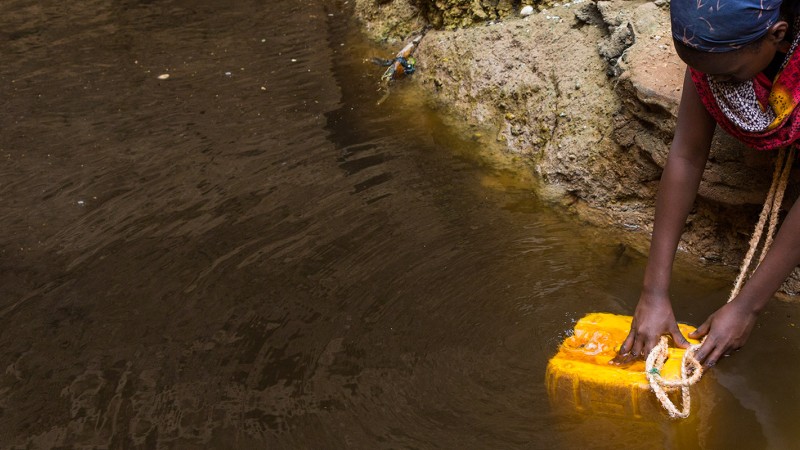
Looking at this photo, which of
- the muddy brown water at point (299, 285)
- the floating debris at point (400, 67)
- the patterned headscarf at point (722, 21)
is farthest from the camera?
the floating debris at point (400, 67)

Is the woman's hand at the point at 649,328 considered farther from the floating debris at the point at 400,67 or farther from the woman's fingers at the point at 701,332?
the floating debris at the point at 400,67

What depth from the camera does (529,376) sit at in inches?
100

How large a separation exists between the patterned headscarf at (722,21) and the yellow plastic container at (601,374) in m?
0.88

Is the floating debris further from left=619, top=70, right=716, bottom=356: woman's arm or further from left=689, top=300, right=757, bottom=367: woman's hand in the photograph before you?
left=689, top=300, right=757, bottom=367: woman's hand

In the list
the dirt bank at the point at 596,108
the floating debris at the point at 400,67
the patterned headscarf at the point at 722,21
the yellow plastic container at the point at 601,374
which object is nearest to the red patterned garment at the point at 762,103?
the patterned headscarf at the point at 722,21

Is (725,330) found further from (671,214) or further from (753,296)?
(671,214)

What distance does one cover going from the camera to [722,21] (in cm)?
193

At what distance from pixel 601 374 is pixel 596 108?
60.3 inches

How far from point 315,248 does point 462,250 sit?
605 mm

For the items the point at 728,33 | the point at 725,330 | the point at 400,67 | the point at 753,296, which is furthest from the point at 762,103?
the point at 400,67

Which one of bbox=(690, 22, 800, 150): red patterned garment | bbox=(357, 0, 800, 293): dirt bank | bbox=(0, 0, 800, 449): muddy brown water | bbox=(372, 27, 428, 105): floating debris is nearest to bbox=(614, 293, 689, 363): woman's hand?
bbox=(0, 0, 800, 449): muddy brown water

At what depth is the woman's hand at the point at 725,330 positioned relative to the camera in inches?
89.6

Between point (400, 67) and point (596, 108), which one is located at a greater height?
point (596, 108)

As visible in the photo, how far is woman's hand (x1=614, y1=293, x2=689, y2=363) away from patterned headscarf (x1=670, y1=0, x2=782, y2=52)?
2.58 feet
